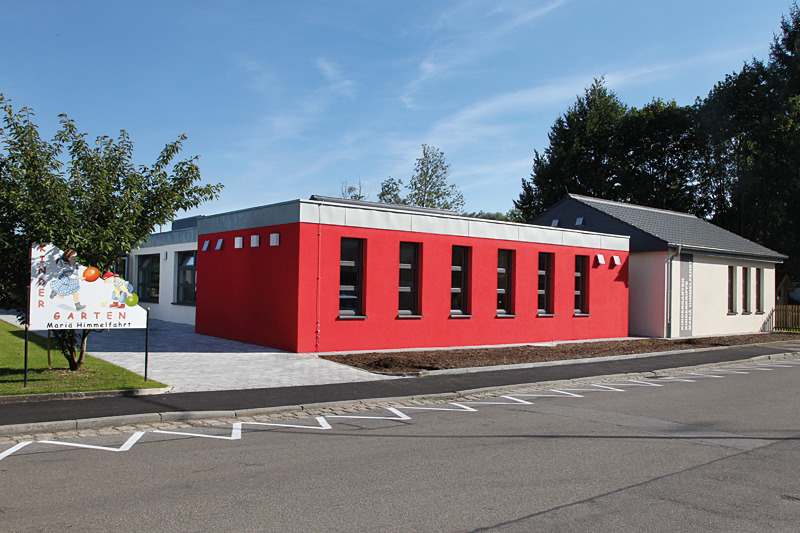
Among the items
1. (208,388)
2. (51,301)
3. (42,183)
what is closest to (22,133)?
(42,183)

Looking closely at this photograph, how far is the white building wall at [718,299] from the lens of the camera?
83.6ft

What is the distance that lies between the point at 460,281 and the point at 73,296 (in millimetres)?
11248

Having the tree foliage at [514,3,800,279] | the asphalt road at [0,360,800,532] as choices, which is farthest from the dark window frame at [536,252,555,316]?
the tree foliage at [514,3,800,279]

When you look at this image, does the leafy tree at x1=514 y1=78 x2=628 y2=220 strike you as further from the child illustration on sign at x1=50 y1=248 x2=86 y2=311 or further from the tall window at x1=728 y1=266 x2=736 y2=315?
the child illustration on sign at x1=50 y1=248 x2=86 y2=311

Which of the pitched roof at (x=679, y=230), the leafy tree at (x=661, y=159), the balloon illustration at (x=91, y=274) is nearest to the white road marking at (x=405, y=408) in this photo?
the balloon illustration at (x=91, y=274)

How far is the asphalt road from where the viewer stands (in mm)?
4633

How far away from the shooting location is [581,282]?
22297mm

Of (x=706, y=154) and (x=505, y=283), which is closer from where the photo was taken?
(x=505, y=283)

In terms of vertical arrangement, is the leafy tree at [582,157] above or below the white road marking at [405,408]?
above

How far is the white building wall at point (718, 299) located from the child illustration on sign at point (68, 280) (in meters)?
21.6

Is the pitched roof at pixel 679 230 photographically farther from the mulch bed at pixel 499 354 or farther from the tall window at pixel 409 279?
the tall window at pixel 409 279

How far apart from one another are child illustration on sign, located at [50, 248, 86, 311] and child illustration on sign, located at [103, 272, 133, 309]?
0.43m

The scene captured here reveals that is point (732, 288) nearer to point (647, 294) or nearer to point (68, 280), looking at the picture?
point (647, 294)

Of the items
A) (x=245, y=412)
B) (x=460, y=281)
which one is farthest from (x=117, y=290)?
(x=460, y=281)
